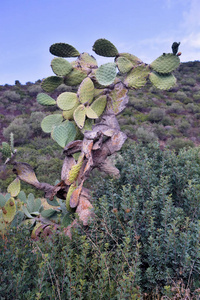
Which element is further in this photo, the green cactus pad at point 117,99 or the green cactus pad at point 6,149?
the green cactus pad at point 117,99

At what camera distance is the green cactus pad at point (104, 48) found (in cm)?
324

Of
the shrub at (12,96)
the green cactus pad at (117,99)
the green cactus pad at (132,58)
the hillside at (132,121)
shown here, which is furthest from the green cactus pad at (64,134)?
the shrub at (12,96)

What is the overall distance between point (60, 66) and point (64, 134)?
92cm

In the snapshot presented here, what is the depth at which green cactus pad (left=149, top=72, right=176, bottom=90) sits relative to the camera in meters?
3.12

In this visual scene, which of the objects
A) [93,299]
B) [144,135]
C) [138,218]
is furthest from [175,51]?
[144,135]

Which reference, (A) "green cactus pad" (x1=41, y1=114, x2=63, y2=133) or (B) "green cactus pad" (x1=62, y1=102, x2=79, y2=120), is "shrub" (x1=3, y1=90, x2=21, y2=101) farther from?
(B) "green cactus pad" (x1=62, y1=102, x2=79, y2=120)

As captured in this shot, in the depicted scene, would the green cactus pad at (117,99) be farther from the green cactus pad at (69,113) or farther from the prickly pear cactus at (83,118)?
the green cactus pad at (69,113)

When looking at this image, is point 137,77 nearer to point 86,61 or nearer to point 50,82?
point 86,61

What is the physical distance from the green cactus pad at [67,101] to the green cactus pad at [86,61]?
→ 503 millimetres

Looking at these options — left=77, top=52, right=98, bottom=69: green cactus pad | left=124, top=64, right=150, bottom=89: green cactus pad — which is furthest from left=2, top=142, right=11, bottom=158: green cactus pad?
left=124, top=64, right=150, bottom=89: green cactus pad

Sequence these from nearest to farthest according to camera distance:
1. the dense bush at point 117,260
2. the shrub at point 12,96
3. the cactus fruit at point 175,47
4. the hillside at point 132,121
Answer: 1. the dense bush at point 117,260
2. the cactus fruit at point 175,47
3. the hillside at point 132,121
4. the shrub at point 12,96

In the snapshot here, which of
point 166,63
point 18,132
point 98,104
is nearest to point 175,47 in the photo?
point 166,63

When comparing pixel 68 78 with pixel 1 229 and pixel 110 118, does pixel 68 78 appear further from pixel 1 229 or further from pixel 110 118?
pixel 1 229

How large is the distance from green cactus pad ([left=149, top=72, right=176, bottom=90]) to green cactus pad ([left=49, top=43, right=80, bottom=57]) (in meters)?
1.12
